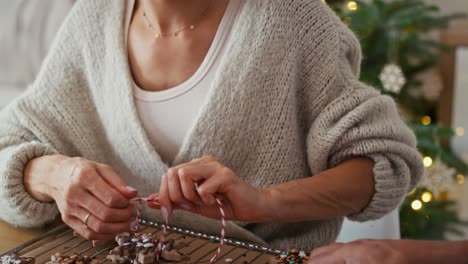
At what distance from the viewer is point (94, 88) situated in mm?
1119

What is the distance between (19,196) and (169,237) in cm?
30

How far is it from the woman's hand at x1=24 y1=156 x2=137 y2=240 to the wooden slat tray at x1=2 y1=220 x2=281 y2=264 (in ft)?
0.08

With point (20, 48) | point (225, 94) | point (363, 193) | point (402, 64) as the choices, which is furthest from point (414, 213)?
point (20, 48)

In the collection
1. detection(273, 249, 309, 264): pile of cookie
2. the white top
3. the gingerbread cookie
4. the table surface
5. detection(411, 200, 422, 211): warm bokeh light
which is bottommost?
detection(411, 200, 422, 211): warm bokeh light

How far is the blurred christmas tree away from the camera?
1.92 metres

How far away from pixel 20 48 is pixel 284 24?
1.78m

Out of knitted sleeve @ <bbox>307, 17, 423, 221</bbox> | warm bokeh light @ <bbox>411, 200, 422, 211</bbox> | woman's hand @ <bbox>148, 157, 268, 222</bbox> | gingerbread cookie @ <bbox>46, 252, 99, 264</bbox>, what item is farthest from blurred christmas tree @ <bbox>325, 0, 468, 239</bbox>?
gingerbread cookie @ <bbox>46, 252, 99, 264</bbox>

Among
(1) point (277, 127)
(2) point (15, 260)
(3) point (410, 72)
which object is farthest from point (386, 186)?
(3) point (410, 72)

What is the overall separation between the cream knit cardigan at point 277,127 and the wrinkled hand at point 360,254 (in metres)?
0.24

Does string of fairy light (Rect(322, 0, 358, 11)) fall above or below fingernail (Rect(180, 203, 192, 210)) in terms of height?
above

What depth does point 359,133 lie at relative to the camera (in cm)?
92

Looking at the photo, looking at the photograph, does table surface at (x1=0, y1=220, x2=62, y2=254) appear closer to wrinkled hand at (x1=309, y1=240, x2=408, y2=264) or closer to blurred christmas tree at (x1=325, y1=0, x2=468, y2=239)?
wrinkled hand at (x1=309, y1=240, x2=408, y2=264)

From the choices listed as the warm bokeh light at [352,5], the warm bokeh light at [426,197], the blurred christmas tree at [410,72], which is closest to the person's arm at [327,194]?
the blurred christmas tree at [410,72]

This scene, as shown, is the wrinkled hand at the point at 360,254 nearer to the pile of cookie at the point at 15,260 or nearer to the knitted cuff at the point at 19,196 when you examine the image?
the pile of cookie at the point at 15,260
